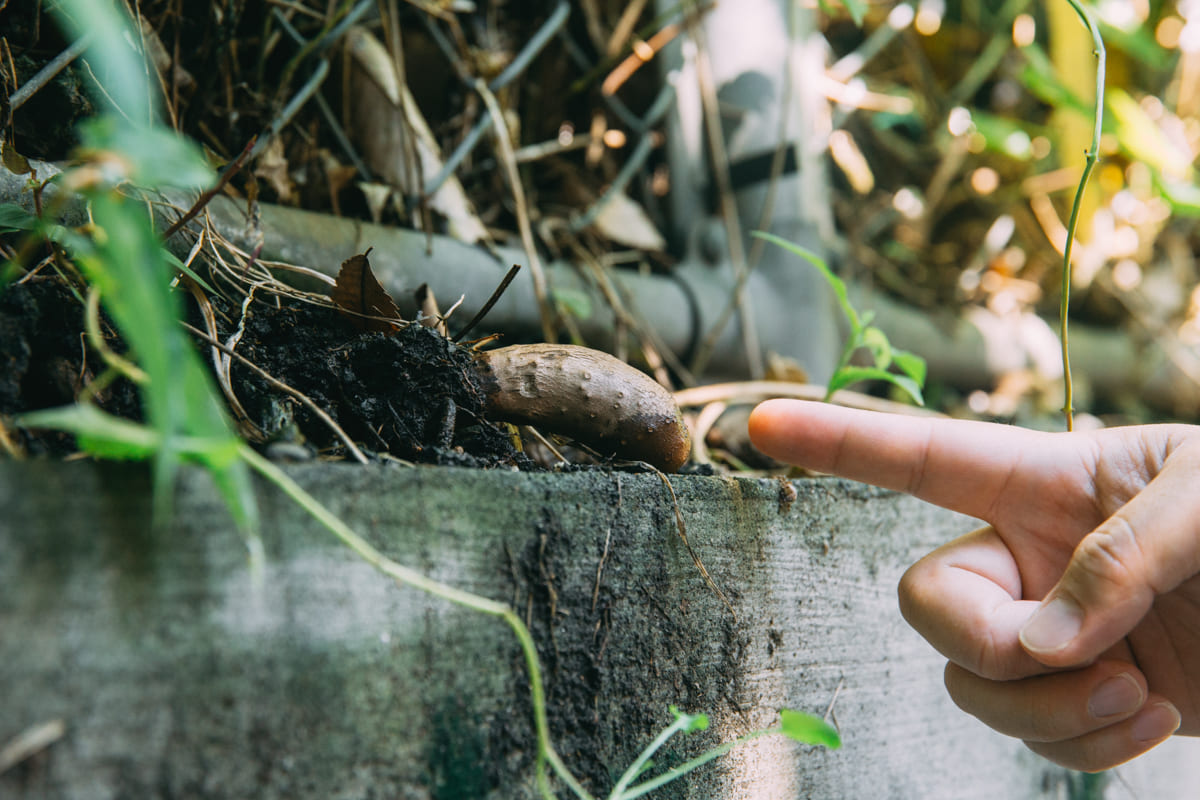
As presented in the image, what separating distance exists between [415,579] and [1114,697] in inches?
21.3

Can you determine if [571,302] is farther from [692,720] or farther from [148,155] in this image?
[148,155]

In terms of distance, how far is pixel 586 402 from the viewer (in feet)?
2.12

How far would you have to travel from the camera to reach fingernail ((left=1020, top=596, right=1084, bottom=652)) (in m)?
0.53

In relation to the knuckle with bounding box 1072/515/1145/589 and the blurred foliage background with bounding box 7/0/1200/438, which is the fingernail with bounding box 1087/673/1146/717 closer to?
the knuckle with bounding box 1072/515/1145/589

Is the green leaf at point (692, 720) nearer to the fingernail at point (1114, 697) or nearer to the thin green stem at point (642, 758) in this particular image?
the thin green stem at point (642, 758)

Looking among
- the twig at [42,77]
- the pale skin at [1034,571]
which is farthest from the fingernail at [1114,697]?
the twig at [42,77]

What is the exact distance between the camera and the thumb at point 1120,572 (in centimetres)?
51

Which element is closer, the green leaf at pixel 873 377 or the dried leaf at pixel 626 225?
the green leaf at pixel 873 377

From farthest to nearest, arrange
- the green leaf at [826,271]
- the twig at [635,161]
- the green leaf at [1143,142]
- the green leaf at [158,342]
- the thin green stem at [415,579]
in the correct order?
the green leaf at [1143,142] → the twig at [635,161] → the green leaf at [826,271] → the thin green stem at [415,579] → the green leaf at [158,342]

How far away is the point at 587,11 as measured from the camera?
1173 millimetres

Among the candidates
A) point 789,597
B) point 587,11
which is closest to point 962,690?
point 789,597

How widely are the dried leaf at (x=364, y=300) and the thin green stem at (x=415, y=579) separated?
209 mm

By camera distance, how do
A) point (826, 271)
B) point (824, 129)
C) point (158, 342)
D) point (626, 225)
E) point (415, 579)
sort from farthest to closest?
point (824, 129) → point (626, 225) → point (826, 271) → point (415, 579) → point (158, 342)

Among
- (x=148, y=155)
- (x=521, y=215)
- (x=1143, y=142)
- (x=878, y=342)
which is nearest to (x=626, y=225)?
(x=521, y=215)
